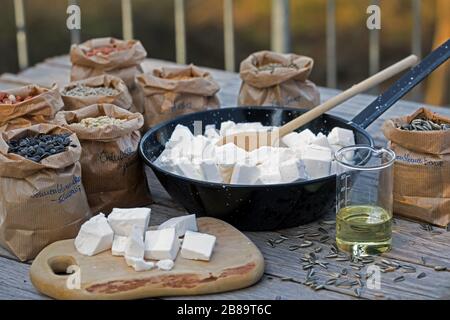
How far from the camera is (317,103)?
262 centimetres

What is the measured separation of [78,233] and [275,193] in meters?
0.41

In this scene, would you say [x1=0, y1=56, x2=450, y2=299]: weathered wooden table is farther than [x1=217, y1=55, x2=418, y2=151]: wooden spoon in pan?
No

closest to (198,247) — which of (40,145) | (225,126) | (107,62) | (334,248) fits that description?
(334,248)

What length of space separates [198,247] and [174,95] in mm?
748

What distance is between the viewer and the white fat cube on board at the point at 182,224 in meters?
1.95

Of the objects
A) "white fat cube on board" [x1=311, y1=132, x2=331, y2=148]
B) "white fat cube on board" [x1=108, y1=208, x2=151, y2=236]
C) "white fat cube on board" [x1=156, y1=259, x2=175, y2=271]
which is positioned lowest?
"white fat cube on board" [x1=156, y1=259, x2=175, y2=271]

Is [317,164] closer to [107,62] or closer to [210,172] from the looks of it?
[210,172]

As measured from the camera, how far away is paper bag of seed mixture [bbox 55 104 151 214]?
6.94 ft

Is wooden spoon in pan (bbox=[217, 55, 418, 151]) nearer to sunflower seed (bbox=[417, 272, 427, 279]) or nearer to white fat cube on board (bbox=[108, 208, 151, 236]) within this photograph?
white fat cube on board (bbox=[108, 208, 151, 236])

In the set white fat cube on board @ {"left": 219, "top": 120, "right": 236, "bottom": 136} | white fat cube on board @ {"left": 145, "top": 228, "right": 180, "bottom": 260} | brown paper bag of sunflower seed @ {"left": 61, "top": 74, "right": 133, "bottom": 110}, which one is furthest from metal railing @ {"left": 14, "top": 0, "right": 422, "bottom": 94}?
white fat cube on board @ {"left": 145, "top": 228, "right": 180, "bottom": 260}

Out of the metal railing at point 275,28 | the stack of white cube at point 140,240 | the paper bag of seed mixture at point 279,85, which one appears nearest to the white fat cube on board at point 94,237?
the stack of white cube at point 140,240

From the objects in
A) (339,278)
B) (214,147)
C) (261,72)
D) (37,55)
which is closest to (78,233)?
(214,147)

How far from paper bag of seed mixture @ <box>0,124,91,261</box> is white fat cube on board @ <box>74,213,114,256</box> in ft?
0.29
